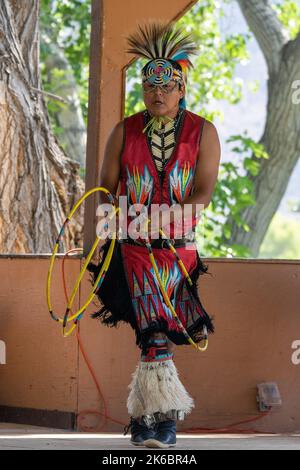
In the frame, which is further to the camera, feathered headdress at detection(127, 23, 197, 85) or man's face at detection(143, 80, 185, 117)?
feathered headdress at detection(127, 23, 197, 85)

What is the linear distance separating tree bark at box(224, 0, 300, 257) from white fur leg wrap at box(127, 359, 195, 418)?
10.2 metres

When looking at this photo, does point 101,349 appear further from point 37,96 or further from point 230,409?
point 37,96

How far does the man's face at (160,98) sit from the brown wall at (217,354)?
4.94 feet

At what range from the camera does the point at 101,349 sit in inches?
285

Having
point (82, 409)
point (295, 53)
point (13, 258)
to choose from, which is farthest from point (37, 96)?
point (295, 53)

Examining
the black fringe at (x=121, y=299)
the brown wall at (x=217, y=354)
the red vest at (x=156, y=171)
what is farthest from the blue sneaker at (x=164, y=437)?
the brown wall at (x=217, y=354)

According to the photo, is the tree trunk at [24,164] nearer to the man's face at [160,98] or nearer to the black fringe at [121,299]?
the black fringe at [121,299]

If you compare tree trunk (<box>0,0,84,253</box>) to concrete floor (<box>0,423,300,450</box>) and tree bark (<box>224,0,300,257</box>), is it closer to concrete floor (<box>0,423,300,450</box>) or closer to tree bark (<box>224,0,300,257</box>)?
concrete floor (<box>0,423,300,450</box>)

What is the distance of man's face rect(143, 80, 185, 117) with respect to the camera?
599cm

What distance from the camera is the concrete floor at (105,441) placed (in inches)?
236

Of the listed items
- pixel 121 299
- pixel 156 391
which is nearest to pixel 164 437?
pixel 156 391

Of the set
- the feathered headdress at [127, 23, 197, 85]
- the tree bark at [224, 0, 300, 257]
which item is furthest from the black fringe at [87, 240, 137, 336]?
the tree bark at [224, 0, 300, 257]

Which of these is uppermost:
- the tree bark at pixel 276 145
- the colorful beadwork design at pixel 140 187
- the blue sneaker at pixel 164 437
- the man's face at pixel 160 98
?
the tree bark at pixel 276 145
